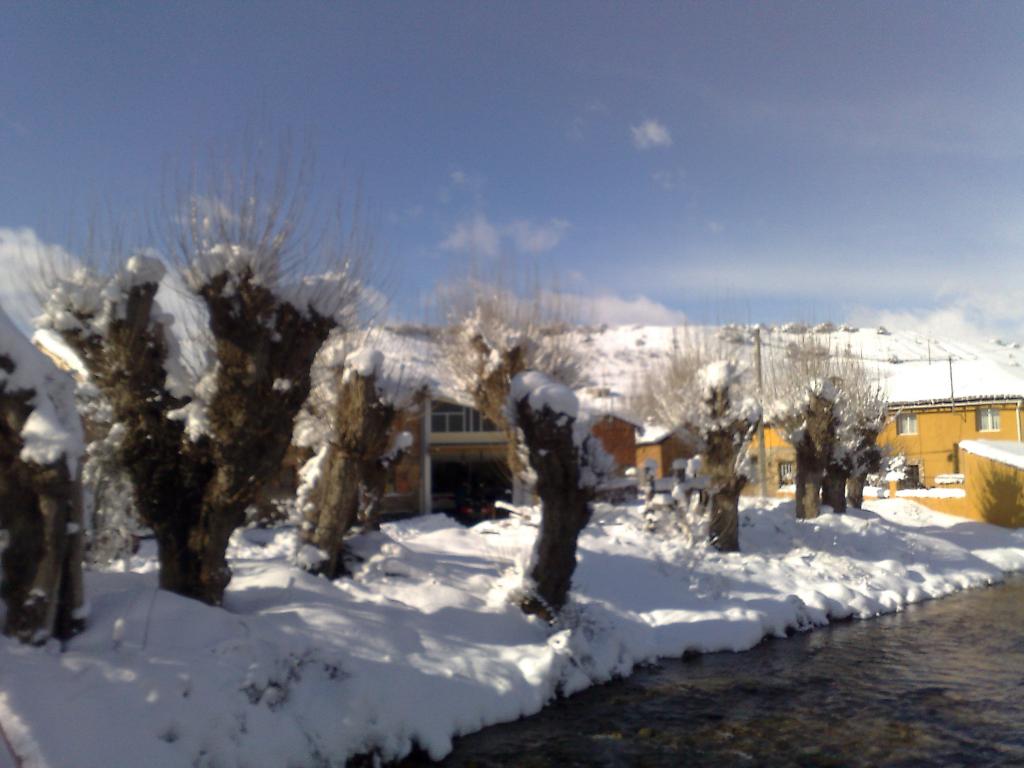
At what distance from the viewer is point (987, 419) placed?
3144 cm

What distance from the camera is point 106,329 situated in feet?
28.2

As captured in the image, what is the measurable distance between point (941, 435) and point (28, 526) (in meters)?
33.2

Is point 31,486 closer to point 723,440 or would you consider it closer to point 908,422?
point 723,440

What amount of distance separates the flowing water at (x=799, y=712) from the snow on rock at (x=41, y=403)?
442cm

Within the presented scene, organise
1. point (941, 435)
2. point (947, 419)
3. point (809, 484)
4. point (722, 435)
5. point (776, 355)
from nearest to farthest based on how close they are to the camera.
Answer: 1. point (722, 435)
2. point (809, 484)
3. point (776, 355)
4. point (947, 419)
5. point (941, 435)

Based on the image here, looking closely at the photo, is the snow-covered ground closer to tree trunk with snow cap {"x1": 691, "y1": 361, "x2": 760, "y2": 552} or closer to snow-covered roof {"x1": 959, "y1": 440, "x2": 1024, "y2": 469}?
tree trunk with snow cap {"x1": 691, "y1": 361, "x2": 760, "y2": 552}

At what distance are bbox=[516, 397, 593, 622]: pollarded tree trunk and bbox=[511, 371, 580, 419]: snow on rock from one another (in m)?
0.07

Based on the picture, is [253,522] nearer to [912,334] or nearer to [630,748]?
[630,748]

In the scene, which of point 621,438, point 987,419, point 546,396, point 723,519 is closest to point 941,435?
point 987,419

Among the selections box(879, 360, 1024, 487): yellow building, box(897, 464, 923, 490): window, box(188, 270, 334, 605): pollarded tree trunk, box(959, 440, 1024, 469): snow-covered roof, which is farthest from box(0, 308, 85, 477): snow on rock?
box(897, 464, 923, 490): window

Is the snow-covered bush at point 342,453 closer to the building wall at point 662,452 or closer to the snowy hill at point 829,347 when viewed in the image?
the snowy hill at point 829,347

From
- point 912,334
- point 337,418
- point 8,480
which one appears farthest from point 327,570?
point 912,334

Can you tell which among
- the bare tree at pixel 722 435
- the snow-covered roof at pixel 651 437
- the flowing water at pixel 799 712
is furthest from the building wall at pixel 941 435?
the flowing water at pixel 799 712

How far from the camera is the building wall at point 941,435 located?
1217 inches
